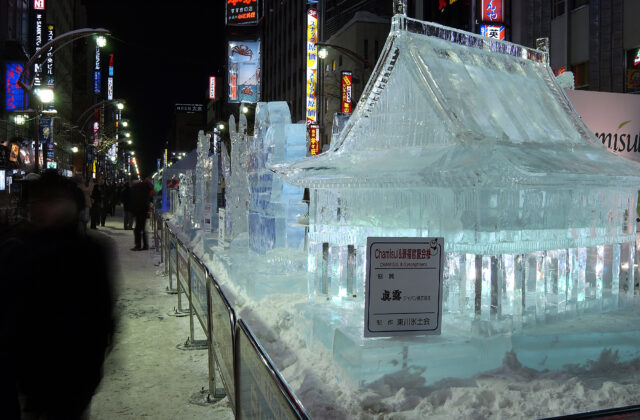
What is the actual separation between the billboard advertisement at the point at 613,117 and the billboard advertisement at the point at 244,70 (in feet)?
127

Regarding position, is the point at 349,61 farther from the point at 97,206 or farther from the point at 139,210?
the point at 139,210

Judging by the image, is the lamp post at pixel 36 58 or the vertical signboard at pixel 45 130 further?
the vertical signboard at pixel 45 130

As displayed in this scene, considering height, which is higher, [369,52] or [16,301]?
[369,52]

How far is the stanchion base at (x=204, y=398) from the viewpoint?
5107mm

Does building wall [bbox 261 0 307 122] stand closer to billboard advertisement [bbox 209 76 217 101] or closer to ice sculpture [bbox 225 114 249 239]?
billboard advertisement [bbox 209 76 217 101]

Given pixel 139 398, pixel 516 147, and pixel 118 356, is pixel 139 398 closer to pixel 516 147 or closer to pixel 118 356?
pixel 118 356

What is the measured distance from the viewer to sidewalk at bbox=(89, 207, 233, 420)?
4.91 metres

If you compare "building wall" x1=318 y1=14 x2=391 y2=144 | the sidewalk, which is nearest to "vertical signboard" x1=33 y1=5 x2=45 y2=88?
"building wall" x1=318 y1=14 x2=391 y2=144

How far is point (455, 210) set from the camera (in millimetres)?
4414

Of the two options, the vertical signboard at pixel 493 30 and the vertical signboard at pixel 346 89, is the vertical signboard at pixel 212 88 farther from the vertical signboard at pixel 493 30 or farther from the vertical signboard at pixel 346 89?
the vertical signboard at pixel 493 30

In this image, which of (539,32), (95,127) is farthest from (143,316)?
(95,127)

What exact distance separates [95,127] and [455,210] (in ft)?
172

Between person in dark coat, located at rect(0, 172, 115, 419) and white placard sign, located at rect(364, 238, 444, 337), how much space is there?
172 cm

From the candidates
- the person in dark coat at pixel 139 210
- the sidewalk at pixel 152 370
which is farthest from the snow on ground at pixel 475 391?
the person in dark coat at pixel 139 210
